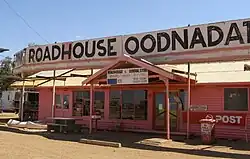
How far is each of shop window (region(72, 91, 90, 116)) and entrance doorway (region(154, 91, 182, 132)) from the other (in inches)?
188

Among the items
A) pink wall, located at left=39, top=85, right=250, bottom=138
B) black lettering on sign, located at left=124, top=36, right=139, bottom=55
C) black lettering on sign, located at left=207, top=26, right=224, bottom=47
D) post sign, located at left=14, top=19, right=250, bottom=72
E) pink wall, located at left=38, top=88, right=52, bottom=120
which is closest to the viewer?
post sign, located at left=14, top=19, right=250, bottom=72

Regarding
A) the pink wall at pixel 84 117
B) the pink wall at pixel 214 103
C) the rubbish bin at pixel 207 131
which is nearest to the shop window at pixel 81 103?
the pink wall at pixel 84 117

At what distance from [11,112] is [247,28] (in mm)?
33509

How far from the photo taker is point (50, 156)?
1101 cm

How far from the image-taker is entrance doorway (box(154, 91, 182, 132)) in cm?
1877

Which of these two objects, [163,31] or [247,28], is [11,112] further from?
[247,28]

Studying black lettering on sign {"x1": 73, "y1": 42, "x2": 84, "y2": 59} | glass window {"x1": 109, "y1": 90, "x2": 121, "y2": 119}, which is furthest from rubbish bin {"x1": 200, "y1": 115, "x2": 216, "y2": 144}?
black lettering on sign {"x1": 73, "y1": 42, "x2": 84, "y2": 59}

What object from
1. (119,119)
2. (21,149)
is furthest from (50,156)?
(119,119)

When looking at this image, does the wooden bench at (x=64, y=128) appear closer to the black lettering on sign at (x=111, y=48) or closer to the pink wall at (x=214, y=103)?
the black lettering on sign at (x=111, y=48)

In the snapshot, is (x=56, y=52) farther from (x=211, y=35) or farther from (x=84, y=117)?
(x=211, y=35)

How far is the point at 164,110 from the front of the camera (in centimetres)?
1920

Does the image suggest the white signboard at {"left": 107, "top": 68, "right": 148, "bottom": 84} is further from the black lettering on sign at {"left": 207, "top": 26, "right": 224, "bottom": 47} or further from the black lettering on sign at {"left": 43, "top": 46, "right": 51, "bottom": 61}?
the black lettering on sign at {"left": 43, "top": 46, "right": 51, "bottom": 61}

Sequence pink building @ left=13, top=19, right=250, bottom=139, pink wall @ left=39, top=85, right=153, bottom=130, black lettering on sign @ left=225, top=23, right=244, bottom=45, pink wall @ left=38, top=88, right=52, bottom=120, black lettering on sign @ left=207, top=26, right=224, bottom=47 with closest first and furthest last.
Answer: black lettering on sign @ left=225, top=23, right=244, bottom=45, black lettering on sign @ left=207, top=26, right=224, bottom=47, pink building @ left=13, top=19, right=250, bottom=139, pink wall @ left=39, top=85, right=153, bottom=130, pink wall @ left=38, top=88, right=52, bottom=120

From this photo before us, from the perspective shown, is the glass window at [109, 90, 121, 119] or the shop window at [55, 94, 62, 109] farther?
the shop window at [55, 94, 62, 109]
